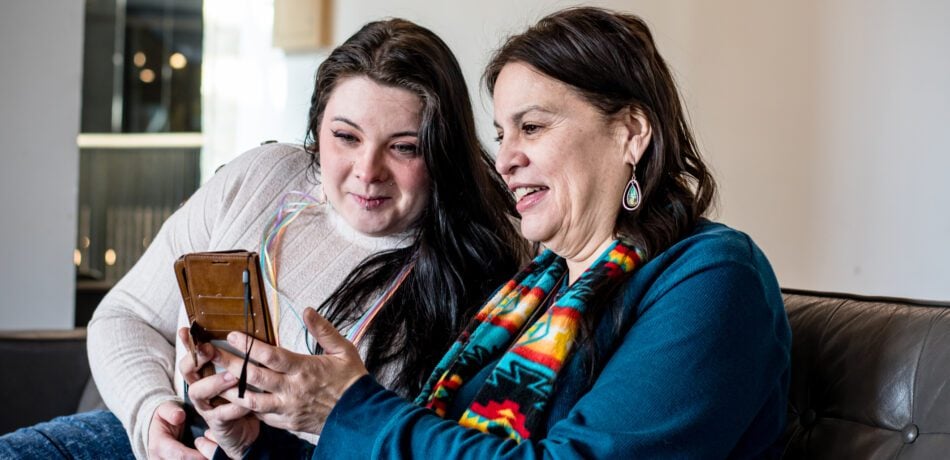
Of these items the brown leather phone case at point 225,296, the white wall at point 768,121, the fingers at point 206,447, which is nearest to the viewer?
the brown leather phone case at point 225,296

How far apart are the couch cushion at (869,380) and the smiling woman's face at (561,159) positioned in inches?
15.7

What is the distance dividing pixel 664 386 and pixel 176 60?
11.9 ft

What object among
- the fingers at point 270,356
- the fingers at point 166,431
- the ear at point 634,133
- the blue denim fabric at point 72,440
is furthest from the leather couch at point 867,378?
the blue denim fabric at point 72,440

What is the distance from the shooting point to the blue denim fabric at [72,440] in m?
1.71

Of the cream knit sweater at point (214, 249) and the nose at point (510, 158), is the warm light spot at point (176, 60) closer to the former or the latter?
the cream knit sweater at point (214, 249)

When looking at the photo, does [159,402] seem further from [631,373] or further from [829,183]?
[829,183]

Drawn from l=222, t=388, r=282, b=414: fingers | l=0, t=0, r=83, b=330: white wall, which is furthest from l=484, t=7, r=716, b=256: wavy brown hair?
l=0, t=0, r=83, b=330: white wall

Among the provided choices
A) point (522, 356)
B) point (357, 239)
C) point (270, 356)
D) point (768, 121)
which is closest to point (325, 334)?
point (270, 356)

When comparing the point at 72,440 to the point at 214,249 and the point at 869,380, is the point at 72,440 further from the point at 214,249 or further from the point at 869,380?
the point at 869,380

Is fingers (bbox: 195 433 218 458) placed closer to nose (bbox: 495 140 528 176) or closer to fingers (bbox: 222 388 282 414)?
fingers (bbox: 222 388 282 414)

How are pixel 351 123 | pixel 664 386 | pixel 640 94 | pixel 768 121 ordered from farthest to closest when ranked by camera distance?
pixel 768 121 < pixel 351 123 < pixel 640 94 < pixel 664 386

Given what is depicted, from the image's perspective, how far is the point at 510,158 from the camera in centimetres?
145

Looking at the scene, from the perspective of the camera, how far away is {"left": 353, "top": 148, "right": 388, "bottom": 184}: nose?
1.71m

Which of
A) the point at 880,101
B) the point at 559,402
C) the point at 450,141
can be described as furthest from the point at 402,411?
the point at 880,101
